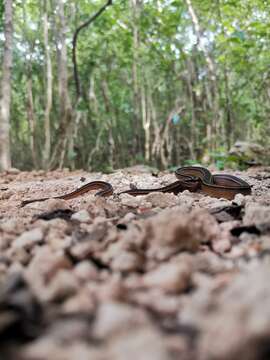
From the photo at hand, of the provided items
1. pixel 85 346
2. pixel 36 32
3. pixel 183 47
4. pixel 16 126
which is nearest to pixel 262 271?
pixel 85 346

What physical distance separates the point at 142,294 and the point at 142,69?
43.5 feet

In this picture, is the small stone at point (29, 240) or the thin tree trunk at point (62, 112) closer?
the small stone at point (29, 240)

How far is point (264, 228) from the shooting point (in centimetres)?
177

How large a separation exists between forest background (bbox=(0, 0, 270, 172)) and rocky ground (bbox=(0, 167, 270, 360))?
23.2ft

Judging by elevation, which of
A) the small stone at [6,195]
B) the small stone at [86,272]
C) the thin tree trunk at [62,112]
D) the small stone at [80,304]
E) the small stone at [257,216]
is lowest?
the small stone at [6,195]

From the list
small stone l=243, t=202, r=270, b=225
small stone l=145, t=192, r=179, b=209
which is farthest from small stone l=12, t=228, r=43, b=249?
small stone l=145, t=192, r=179, b=209

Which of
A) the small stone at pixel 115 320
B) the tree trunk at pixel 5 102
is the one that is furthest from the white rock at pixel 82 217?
the tree trunk at pixel 5 102

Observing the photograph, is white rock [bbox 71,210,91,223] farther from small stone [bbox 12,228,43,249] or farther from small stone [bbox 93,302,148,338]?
small stone [bbox 93,302,148,338]

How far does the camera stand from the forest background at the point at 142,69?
10008mm

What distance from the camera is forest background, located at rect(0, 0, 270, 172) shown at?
394 inches

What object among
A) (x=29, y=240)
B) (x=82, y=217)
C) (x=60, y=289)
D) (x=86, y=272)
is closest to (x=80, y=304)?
(x=60, y=289)

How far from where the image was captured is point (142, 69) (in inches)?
541

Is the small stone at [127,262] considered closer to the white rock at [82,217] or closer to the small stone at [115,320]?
the small stone at [115,320]

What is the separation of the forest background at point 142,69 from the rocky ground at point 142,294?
7.07 metres
